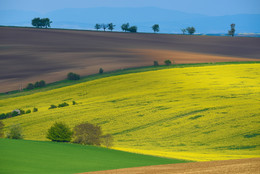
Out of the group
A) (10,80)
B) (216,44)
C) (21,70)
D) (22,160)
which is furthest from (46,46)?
(22,160)

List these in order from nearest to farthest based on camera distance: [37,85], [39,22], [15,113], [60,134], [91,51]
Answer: [60,134] → [15,113] → [37,85] → [91,51] → [39,22]

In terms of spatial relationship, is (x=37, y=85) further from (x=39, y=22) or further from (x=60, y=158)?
(x=39, y=22)

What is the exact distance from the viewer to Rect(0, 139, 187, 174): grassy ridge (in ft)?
68.6

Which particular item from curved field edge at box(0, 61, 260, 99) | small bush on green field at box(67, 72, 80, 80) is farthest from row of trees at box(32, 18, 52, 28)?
small bush on green field at box(67, 72, 80, 80)

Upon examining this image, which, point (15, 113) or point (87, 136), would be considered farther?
point (15, 113)

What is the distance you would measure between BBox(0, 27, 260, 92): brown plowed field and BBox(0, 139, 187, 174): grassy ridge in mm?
43354

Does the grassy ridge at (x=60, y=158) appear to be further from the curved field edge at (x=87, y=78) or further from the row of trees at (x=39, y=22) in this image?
the row of trees at (x=39, y=22)

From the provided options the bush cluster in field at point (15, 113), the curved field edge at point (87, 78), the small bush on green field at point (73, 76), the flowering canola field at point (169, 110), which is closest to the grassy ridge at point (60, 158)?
the flowering canola field at point (169, 110)

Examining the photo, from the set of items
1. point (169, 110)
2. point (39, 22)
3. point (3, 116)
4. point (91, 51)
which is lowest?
point (3, 116)

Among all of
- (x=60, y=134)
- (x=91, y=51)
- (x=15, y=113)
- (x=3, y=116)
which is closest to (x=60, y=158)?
(x=60, y=134)

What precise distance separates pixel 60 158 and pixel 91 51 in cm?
7654

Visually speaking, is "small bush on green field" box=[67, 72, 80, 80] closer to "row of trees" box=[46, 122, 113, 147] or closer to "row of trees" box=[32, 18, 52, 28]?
"row of trees" box=[46, 122, 113, 147]

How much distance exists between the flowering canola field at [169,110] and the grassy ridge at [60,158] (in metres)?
3.87

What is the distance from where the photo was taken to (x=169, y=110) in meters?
47.0
